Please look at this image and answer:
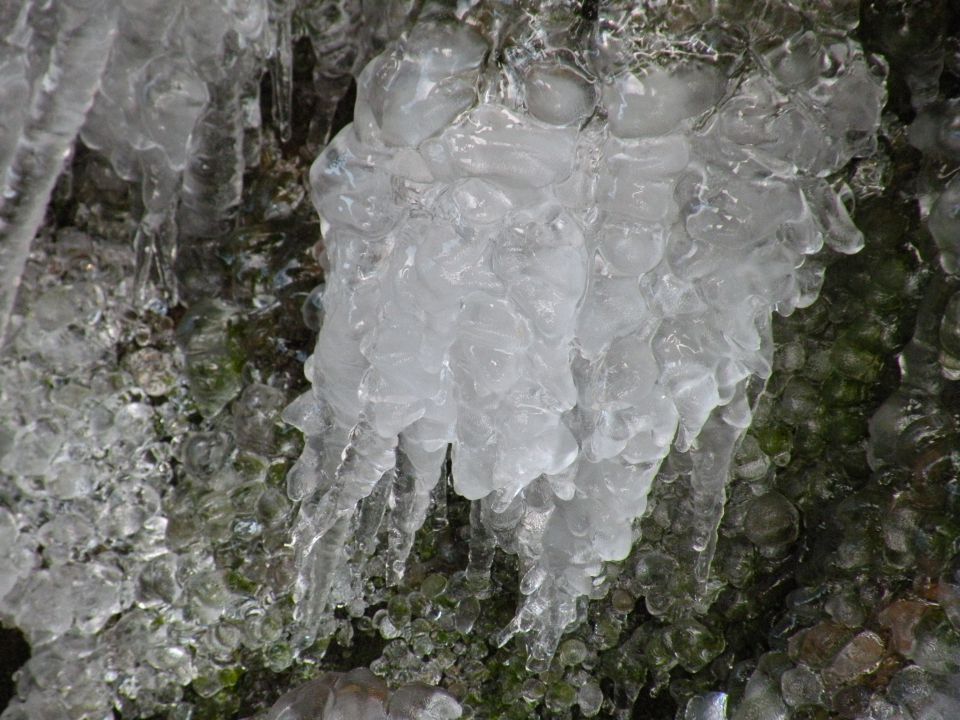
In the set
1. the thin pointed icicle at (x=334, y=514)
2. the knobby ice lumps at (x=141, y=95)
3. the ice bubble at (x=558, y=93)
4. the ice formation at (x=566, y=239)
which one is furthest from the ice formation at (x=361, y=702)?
the ice bubble at (x=558, y=93)

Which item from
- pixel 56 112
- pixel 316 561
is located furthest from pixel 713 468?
pixel 56 112

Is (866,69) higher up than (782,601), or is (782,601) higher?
(866,69)

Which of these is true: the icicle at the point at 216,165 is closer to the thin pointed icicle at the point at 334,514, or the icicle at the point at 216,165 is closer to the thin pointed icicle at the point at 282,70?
the thin pointed icicle at the point at 282,70

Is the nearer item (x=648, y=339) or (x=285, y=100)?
(x=648, y=339)

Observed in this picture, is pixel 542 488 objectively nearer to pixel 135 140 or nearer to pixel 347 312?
pixel 347 312

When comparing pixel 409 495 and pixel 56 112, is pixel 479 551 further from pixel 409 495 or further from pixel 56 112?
pixel 56 112

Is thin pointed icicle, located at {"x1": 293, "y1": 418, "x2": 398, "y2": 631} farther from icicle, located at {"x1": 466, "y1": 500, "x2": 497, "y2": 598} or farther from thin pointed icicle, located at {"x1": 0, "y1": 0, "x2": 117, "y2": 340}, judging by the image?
thin pointed icicle, located at {"x1": 0, "y1": 0, "x2": 117, "y2": 340}

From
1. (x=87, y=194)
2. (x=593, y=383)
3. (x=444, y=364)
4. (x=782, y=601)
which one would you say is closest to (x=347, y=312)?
(x=444, y=364)
